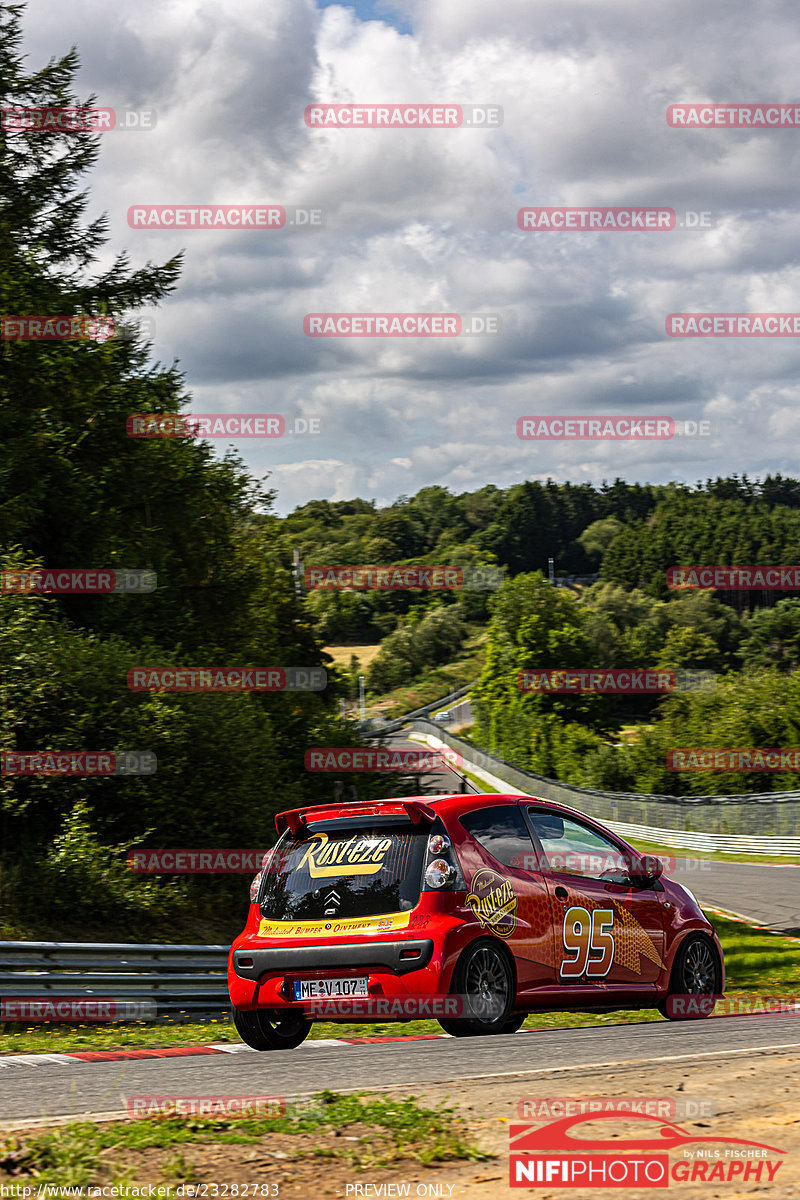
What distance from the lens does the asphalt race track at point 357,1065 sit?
20.2ft

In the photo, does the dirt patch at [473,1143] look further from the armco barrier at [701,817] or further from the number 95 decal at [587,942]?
the armco barrier at [701,817]

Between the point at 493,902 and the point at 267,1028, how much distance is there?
5.63 feet

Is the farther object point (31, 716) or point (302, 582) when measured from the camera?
point (302, 582)

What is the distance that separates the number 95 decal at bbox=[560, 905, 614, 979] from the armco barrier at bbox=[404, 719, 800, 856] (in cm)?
2661

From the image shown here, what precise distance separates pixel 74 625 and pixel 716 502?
176797mm

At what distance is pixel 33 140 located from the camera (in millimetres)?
30312

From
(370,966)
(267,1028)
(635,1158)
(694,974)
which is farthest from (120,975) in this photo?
(635,1158)

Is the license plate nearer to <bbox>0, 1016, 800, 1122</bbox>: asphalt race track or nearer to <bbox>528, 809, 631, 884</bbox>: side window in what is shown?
<bbox>0, 1016, 800, 1122</bbox>: asphalt race track

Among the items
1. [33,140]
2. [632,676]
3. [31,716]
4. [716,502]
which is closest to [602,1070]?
[31,716]

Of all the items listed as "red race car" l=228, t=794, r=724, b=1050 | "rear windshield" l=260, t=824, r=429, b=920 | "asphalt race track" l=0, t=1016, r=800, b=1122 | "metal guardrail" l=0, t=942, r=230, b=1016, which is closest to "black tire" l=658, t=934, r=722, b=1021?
"asphalt race track" l=0, t=1016, r=800, b=1122

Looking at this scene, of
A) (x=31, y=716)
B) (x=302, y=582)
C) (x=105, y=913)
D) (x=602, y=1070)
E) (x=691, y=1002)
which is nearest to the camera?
(x=602, y=1070)

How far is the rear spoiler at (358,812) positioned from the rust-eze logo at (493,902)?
490 mm

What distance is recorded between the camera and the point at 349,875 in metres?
7.76

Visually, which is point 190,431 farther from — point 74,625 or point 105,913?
point 105,913
